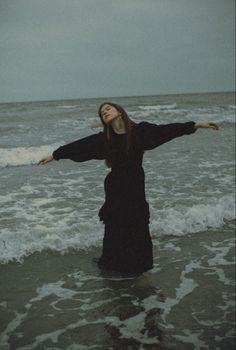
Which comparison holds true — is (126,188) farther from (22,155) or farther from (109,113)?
(22,155)

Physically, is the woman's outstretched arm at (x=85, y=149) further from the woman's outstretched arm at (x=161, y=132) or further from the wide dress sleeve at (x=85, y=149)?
the woman's outstretched arm at (x=161, y=132)

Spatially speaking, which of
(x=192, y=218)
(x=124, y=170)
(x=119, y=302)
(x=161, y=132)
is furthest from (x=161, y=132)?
(x=192, y=218)

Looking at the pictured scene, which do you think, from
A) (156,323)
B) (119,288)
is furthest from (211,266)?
(156,323)

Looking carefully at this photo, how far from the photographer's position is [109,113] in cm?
353

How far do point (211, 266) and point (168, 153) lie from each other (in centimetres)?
774

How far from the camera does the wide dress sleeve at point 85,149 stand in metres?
3.71

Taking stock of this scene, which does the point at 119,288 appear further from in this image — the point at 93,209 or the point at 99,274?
the point at 93,209

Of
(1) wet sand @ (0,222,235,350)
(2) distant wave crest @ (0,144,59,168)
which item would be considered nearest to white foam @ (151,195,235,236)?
(1) wet sand @ (0,222,235,350)

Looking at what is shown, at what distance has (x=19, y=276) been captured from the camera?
4367 millimetres

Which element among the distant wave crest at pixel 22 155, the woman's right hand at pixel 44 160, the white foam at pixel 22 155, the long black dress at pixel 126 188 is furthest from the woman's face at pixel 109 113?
the white foam at pixel 22 155

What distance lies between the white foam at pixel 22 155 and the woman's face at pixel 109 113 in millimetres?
6599

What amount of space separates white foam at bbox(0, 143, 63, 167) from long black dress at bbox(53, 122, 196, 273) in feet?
20.6

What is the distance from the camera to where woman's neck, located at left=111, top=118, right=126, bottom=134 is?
3602 mm

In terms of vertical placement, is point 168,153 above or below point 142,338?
above
